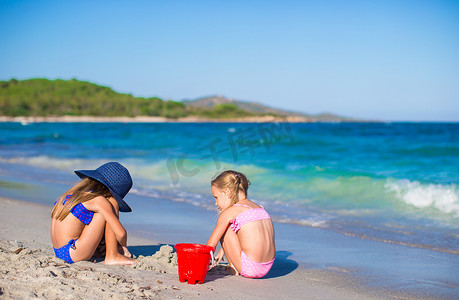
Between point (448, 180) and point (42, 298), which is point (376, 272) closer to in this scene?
point (42, 298)

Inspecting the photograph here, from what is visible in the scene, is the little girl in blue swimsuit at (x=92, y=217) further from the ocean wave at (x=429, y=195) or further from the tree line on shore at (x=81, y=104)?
the tree line on shore at (x=81, y=104)

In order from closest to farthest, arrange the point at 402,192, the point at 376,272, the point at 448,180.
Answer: the point at 376,272, the point at 402,192, the point at 448,180

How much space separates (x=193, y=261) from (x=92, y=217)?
0.96 m

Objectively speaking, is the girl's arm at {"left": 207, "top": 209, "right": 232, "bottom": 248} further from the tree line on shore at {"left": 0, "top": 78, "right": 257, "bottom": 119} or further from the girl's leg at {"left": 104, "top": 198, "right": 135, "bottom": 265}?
the tree line on shore at {"left": 0, "top": 78, "right": 257, "bottom": 119}

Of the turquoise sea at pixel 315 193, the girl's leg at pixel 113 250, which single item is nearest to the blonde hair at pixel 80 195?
the girl's leg at pixel 113 250

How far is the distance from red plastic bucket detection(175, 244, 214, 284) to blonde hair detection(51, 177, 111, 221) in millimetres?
851

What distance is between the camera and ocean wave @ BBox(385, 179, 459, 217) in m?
7.23

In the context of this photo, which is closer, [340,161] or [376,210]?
[376,210]

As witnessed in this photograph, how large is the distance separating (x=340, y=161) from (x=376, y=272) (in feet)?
34.6

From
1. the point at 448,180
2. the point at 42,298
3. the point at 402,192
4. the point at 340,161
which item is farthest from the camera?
the point at 340,161

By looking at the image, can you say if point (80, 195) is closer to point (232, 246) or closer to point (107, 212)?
point (107, 212)

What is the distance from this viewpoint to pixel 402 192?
809cm

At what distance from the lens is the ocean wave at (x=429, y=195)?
7228mm

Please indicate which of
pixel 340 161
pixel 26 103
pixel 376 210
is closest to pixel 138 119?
pixel 26 103
